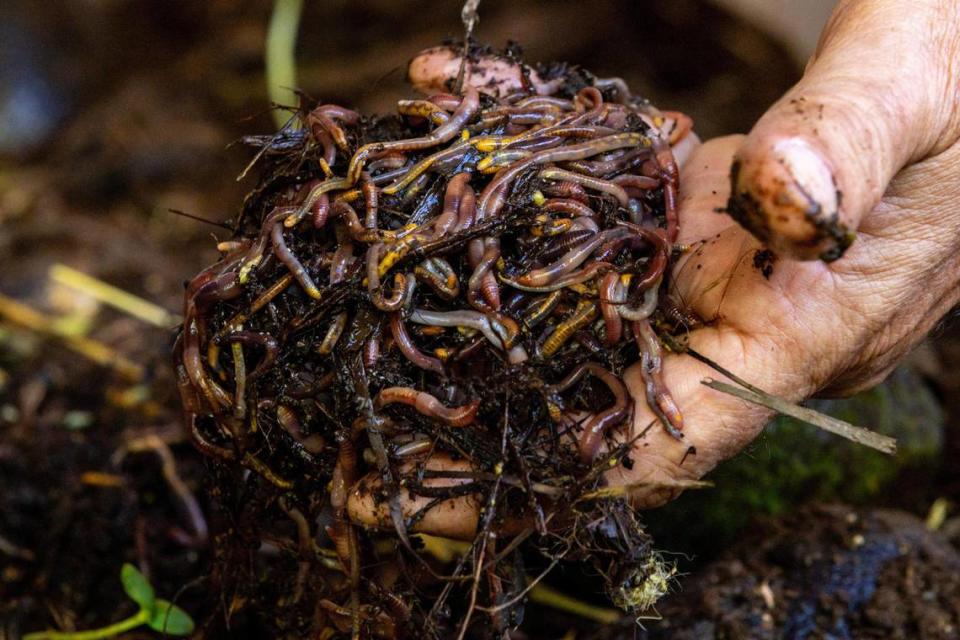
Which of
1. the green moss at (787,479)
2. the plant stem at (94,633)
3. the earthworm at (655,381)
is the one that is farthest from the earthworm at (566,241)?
the plant stem at (94,633)

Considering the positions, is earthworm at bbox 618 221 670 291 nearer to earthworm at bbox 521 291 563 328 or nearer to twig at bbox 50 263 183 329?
earthworm at bbox 521 291 563 328

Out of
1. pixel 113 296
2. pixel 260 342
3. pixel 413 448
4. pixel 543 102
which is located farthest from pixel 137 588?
pixel 113 296

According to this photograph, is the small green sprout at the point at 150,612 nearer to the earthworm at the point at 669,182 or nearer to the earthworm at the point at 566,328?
the earthworm at the point at 566,328

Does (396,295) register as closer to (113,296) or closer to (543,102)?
(543,102)

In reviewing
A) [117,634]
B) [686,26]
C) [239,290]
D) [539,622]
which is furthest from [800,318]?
[686,26]

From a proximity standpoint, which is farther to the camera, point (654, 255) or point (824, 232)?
point (654, 255)

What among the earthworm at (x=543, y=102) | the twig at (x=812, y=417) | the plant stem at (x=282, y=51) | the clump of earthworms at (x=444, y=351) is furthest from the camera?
the plant stem at (x=282, y=51)

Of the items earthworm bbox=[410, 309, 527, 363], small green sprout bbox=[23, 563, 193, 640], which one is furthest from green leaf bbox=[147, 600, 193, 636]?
earthworm bbox=[410, 309, 527, 363]
